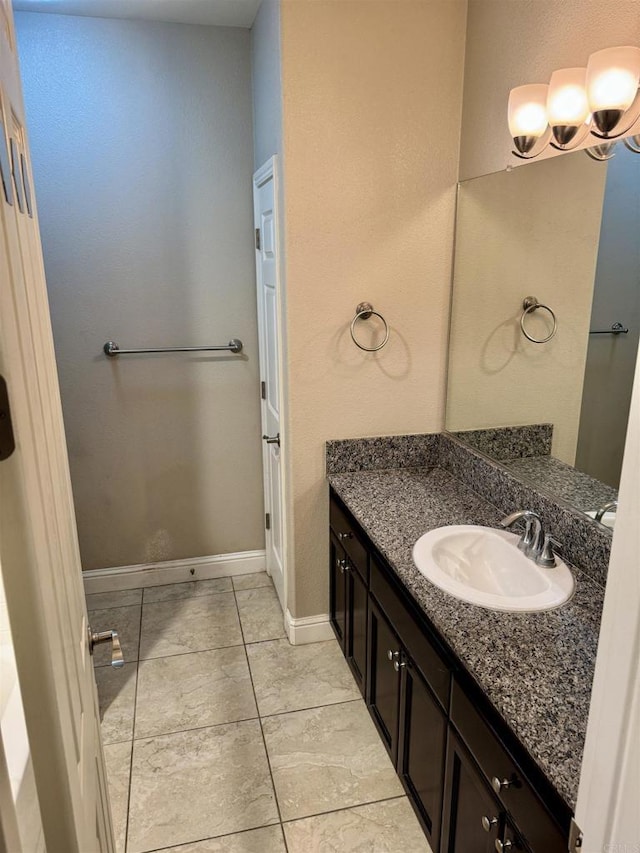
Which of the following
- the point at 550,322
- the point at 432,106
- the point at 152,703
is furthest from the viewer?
the point at 152,703

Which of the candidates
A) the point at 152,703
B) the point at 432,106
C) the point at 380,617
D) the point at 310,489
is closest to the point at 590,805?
the point at 380,617

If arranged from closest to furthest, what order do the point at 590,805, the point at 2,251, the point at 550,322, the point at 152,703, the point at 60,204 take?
the point at 2,251, the point at 590,805, the point at 550,322, the point at 152,703, the point at 60,204

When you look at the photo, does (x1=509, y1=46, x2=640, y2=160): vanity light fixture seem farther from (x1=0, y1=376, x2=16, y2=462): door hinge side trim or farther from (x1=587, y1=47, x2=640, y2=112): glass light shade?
(x1=0, y1=376, x2=16, y2=462): door hinge side trim

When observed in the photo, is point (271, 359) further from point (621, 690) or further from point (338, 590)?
point (621, 690)

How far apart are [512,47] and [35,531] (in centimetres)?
207

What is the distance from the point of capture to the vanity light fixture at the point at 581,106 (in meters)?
1.43

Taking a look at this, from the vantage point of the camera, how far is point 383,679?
6.72ft

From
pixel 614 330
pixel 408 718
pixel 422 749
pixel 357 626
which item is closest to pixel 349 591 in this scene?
pixel 357 626

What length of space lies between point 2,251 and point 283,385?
1.92 meters

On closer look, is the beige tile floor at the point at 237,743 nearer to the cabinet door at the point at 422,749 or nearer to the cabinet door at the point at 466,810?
the cabinet door at the point at 422,749

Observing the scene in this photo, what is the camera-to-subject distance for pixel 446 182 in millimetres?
2342

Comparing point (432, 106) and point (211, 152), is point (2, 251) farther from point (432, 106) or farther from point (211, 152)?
point (211, 152)

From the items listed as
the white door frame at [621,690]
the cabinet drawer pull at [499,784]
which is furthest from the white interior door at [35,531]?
the cabinet drawer pull at [499,784]

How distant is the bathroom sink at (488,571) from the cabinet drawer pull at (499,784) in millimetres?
398
